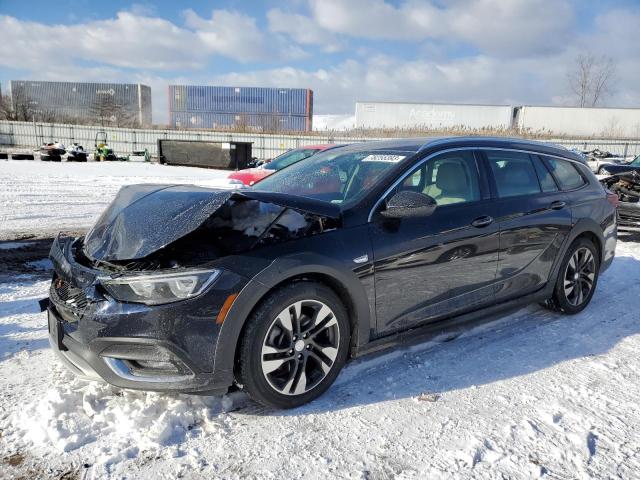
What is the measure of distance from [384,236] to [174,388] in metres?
1.50

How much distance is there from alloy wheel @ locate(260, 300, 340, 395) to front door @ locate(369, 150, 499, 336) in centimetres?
39

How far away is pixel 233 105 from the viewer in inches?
2904

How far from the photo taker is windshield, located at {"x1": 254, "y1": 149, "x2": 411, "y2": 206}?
131 inches

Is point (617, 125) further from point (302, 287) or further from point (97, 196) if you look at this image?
point (302, 287)

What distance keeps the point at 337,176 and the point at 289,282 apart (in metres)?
1.23

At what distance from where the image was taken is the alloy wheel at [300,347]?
105 inches

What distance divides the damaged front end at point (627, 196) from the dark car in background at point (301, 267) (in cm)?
606

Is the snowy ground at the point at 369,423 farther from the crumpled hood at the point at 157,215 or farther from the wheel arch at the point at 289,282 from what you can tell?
the crumpled hood at the point at 157,215

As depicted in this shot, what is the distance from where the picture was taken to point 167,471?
7.34ft

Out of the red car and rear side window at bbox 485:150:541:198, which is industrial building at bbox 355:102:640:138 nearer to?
the red car

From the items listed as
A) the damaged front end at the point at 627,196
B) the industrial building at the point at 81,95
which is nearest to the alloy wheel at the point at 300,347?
the damaged front end at the point at 627,196

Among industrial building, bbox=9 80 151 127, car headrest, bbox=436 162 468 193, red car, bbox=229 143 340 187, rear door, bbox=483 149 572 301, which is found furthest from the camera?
industrial building, bbox=9 80 151 127

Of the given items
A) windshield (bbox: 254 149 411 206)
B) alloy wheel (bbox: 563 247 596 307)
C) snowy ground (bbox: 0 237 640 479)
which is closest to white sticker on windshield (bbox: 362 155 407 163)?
windshield (bbox: 254 149 411 206)

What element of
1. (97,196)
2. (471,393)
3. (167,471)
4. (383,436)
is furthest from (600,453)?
(97,196)
